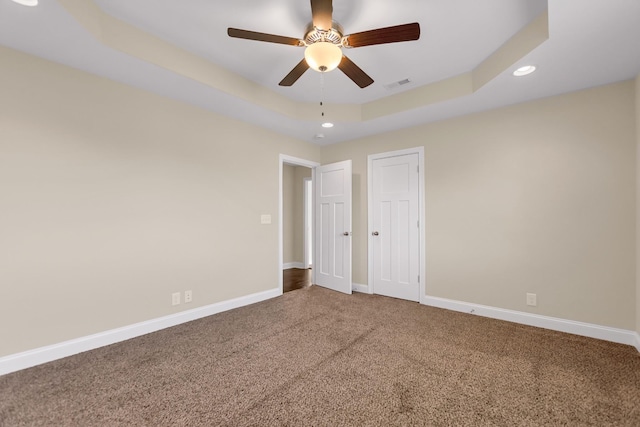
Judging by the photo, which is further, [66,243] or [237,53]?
[237,53]

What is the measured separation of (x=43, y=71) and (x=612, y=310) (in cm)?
547

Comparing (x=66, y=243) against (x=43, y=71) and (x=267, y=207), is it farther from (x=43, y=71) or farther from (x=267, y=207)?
(x=267, y=207)

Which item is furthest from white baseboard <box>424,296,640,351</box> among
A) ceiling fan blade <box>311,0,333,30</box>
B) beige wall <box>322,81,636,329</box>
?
ceiling fan blade <box>311,0,333,30</box>

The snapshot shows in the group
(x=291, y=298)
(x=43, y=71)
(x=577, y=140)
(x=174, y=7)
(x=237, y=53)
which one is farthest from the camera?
(x=291, y=298)

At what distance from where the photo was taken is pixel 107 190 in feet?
8.44

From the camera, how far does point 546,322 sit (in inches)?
114

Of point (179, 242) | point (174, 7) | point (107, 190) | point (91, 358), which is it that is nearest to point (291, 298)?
point (179, 242)

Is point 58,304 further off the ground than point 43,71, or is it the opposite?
point 43,71

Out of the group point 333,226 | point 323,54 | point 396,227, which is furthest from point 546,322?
point 323,54

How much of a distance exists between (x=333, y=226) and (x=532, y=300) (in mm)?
2701

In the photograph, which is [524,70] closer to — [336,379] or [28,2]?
[336,379]

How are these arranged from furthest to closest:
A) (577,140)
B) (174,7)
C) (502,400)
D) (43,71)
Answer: (577,140) → (43,71) → (174,7) → (502,400)

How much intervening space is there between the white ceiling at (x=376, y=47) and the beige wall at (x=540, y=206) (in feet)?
1.02

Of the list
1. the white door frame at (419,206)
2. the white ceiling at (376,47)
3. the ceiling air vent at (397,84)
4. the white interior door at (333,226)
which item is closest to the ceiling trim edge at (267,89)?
the white ceiling at (376,47)
